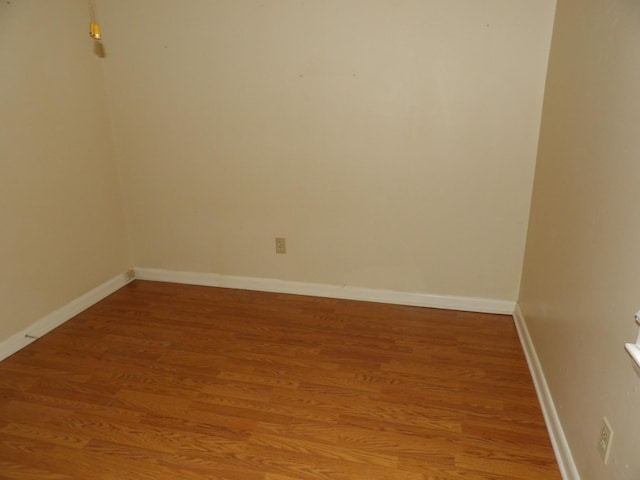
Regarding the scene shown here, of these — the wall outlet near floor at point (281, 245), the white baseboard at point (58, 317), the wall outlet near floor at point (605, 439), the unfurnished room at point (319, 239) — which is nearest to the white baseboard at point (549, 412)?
the unfurnished room at point (319, 239)

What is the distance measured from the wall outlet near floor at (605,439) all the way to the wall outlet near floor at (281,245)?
2.02m

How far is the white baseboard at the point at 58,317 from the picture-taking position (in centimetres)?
222

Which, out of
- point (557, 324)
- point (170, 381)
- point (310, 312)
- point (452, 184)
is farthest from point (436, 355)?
point (170, 381)

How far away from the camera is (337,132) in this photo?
8.42ft

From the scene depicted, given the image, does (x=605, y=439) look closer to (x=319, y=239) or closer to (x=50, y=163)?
(x=319, y=239)

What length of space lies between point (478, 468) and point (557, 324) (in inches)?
26.7

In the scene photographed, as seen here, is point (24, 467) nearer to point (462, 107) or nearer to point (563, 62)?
point (462, 107)

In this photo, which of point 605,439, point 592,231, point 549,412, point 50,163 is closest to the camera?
point 605,439

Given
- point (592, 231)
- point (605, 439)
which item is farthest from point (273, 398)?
point (592, 231)

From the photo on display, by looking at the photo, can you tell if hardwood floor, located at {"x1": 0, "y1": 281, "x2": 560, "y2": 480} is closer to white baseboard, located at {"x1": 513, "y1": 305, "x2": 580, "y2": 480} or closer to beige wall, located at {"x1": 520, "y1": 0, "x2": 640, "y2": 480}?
white baseboard, located at {"x1": 513, "y1": 305, "x2": 580, "y2": 480}

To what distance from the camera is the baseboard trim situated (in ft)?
8.80

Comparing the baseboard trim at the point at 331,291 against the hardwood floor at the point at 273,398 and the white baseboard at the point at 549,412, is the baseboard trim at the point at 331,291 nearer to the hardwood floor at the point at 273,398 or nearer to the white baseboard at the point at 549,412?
the hardwood floor at the point at 273,398

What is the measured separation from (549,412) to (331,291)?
4.91ft

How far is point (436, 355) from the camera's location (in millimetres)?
2217
